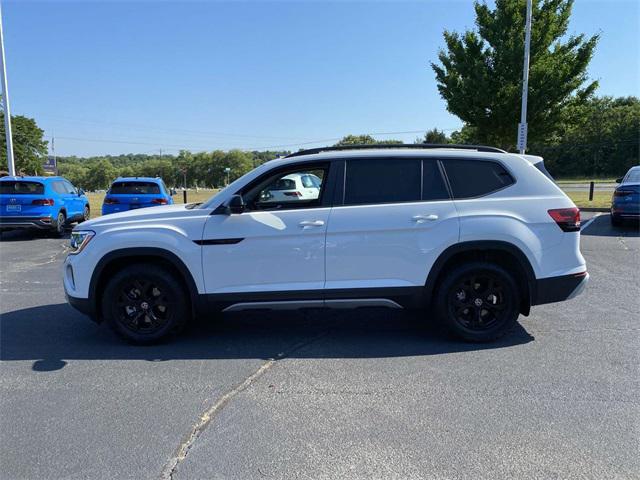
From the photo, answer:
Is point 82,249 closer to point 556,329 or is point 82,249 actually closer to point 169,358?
point 169,358

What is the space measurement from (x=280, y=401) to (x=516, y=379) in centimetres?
188

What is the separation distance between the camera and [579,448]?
2.87 m

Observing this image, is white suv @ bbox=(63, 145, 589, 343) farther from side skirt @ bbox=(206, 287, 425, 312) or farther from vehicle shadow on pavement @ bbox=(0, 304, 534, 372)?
vehicle shadow on pavement @ bbox=(0, 304, 534, 372)

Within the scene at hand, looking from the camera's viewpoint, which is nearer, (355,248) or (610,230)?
(355,248)

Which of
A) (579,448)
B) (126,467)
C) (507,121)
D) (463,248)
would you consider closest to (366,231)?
(463,248)

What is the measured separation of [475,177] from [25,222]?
1148cm

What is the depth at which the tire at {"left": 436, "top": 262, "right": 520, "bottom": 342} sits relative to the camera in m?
4.51

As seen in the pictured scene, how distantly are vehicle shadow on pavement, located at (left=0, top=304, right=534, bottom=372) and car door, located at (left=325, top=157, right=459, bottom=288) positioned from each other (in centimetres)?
61

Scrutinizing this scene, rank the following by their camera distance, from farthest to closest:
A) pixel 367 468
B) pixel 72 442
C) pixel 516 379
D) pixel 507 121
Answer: pixel 507 121, pixel 516 379, pixel 72 442, pixel 367 468

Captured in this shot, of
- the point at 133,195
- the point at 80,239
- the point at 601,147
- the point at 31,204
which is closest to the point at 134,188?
the point at 133,195

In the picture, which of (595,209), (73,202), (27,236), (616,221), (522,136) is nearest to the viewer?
(616,221)

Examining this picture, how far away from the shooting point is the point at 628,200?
38.2ft

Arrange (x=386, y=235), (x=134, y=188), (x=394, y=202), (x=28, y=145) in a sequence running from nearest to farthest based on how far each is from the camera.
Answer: (x=386, y=235), (x=394, y=202), (x=134, y=188), (x=28, y=145)

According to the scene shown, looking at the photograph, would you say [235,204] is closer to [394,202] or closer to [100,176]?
[394,202]
